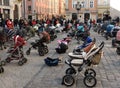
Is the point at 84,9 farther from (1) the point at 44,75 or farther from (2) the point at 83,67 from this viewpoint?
(2) the point at 83,67

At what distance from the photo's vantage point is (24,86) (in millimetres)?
9844

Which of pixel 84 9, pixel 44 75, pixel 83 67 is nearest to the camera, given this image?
pixel 83 67

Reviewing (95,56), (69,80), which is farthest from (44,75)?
(95,56)

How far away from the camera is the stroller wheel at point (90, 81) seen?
9703mm

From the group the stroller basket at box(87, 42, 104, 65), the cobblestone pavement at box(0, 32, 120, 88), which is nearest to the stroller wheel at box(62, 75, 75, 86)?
the cobblestone pavement at box(0, 32, 120, 88)

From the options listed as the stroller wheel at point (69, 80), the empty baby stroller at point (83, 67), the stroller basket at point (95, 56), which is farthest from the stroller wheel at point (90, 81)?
the stroller basket at point (95, 56)

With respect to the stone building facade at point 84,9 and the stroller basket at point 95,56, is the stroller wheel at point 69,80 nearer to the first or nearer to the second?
the stroller basket at point 95,56

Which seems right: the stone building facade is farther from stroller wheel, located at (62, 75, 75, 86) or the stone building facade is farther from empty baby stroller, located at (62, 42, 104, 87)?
stroller wheel, located at (62, 75, 75, 86)

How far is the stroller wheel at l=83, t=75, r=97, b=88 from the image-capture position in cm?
970

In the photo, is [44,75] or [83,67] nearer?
[83,67]

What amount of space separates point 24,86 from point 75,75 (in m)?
1.58

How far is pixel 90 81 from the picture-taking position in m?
9.74

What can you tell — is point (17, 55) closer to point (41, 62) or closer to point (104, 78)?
point (41, 62)

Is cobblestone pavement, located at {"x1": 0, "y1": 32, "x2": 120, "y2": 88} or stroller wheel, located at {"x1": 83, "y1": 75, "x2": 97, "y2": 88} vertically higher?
stroller wheel, located at {"x1": 83, "y1": 75, "x2": 97, "y2": 88}
